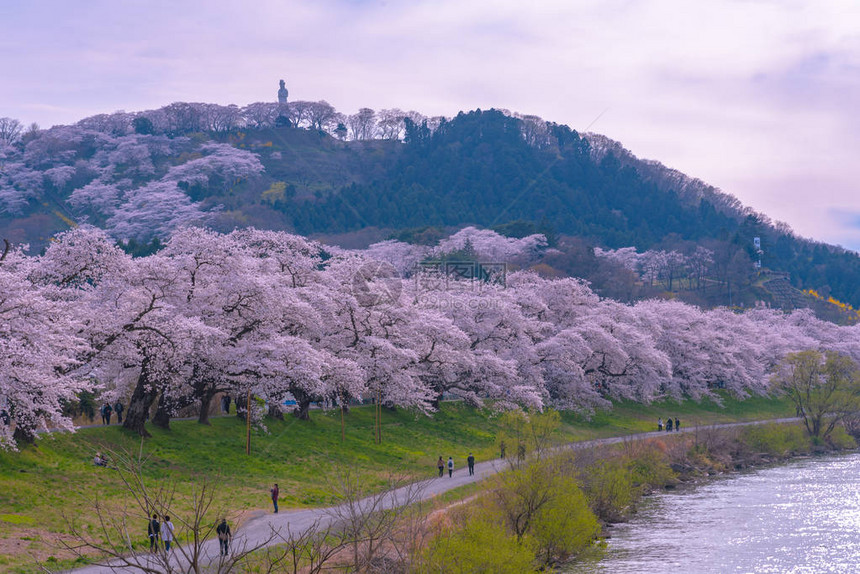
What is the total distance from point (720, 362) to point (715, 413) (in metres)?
7.07

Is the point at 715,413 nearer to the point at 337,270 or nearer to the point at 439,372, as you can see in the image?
the point at 439,372

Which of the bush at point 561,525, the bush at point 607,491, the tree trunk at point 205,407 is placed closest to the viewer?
the bush at point 561,525

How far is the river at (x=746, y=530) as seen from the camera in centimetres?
3356

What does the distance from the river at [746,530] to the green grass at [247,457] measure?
36.6 ft

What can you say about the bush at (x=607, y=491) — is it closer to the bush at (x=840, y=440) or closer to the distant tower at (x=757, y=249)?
the bush at (x=840, y=440)

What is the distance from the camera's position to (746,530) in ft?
129

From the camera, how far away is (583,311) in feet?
264

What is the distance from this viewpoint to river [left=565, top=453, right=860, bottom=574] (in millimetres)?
33562

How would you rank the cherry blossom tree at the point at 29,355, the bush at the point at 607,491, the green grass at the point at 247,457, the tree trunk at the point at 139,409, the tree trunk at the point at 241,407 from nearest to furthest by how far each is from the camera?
1. the cherry blossom tree at the point at 29,355
2. the green grass at the point at 247,457
3. the tree trunk at the point at 139,409
4. the bush at the point at 607,491
5. the tree trunk at the point at 241,407

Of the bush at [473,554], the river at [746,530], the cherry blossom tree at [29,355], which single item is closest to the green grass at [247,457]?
the cherry blossom tree at [29,355]

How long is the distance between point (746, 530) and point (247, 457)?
82.9 feet

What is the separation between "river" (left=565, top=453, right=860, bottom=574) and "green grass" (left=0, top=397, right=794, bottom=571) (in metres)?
11.2

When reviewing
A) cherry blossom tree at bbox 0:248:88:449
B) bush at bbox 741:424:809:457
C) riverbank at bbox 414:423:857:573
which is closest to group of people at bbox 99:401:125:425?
cherry blossom tree at bbox 0:248:88:449

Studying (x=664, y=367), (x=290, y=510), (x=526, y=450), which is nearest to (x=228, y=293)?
(x=290, y=510)
